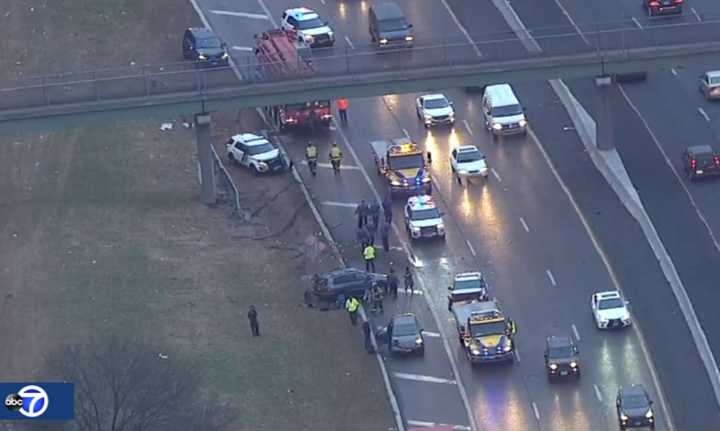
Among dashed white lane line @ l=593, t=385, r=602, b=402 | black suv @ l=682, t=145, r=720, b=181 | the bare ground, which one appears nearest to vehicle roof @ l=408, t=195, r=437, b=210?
the bare ground

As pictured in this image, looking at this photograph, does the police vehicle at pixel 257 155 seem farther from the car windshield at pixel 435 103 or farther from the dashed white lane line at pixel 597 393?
the dashed white lane line at pixel 597 393

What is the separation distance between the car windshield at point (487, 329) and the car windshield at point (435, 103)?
22.9m

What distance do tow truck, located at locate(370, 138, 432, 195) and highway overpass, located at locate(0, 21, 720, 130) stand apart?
269 centimetres

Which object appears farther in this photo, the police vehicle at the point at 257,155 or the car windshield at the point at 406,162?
the police vehicle at the point at 257,155

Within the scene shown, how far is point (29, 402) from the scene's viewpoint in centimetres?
8012

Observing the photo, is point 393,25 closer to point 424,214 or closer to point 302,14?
point 302,14

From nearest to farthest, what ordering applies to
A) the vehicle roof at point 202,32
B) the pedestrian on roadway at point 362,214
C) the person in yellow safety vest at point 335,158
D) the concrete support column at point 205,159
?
the pedestrian on roadway at point 362,214
the concrete support column at point 205,159
the person in yellow safety vest at point 335,158
the vehicle roof at point 202,32

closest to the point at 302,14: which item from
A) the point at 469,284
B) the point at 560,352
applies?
the point at 469,284

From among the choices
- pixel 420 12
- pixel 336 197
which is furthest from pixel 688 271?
pixel 420 12

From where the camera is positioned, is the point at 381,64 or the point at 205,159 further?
the point at 381,64

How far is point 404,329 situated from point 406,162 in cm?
1542

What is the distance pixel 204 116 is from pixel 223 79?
12.5 feet

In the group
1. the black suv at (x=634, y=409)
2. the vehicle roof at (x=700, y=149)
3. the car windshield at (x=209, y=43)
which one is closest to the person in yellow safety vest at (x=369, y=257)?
the black suv at (x=634, y=409)

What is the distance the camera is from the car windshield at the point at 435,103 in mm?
132375
